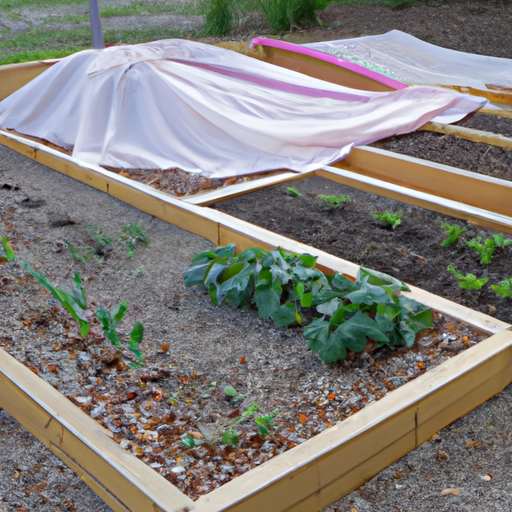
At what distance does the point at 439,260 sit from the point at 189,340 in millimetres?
1143

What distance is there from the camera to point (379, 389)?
1972 mm

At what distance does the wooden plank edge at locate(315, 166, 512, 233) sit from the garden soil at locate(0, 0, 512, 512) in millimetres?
83

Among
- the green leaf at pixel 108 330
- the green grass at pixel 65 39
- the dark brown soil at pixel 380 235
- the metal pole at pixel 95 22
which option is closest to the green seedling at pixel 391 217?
the dark brown soil at pixel 380 235

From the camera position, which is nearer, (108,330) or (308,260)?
(108,330)

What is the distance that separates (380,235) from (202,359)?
1192mm

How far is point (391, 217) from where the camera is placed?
3.06 meters

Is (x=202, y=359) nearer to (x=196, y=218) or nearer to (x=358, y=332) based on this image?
(x=358, y=332)

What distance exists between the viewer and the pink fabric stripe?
201 inches

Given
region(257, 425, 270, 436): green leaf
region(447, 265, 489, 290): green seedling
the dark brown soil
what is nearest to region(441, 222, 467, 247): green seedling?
the dark brown soil

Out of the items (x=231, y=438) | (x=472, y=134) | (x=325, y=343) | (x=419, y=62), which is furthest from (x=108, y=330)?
(x=419, y=62)

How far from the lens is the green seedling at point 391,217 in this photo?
10.00ft

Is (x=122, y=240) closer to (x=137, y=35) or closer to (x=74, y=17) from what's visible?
(x=137, y=35)

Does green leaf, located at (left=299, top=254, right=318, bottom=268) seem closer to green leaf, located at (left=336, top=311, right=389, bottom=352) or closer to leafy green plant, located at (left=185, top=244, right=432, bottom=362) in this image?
leafy green plant, located at (left=185, top=244, right=432, bottom=362)

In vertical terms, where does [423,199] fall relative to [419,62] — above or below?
below
